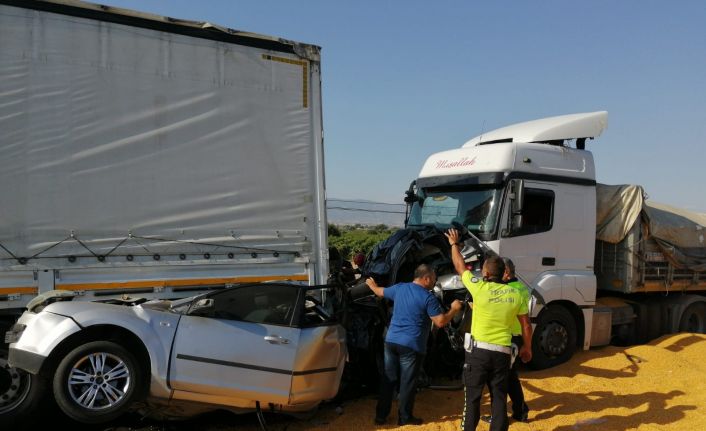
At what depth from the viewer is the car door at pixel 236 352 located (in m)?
4.79

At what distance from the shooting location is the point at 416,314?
5469 millimetres

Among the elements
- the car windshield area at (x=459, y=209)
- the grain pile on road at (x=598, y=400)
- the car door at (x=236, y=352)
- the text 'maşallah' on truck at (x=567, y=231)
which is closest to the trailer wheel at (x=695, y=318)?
the text 'maşallah' on truck at (x=567, y=231)

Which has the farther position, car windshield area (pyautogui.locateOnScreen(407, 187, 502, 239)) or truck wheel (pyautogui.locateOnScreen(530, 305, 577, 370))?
truck wheel (pyautogui.locateOnScreen(530, 305, 577, 370))

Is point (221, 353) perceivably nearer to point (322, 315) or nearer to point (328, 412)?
point (322, 315)

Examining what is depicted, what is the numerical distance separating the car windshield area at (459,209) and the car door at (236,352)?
2988 millimetres

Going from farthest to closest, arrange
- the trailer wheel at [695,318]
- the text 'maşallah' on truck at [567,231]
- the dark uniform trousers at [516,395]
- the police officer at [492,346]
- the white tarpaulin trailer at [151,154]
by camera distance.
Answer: the trailer wheel at [695,318], the text 'maşallah' on truck at [567,231], the dark uniform trousers at [516,395], the white tarpaulin trailer at [151,154], the police officer at [492,346]

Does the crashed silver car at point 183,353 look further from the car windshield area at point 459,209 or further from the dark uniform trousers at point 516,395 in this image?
the car windshield area at point 459,209

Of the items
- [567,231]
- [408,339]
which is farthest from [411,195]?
[408,339]

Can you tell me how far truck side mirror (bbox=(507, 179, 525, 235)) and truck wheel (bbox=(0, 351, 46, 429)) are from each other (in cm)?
525

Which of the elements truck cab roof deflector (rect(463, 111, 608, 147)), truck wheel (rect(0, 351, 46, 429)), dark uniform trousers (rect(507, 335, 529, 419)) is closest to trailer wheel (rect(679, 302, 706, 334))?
truck cab roof deflector (rect(463, 111, 608, 147))

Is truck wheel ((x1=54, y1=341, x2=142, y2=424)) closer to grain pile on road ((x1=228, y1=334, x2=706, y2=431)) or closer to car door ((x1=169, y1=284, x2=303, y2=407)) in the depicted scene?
car door ((x1=169, y1=284, x2=303, y2=407))

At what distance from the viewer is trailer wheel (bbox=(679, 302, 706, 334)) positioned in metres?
9.11

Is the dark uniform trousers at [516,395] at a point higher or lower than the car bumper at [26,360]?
lower

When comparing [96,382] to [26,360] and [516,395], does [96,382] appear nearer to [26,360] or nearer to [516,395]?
[26,360]
